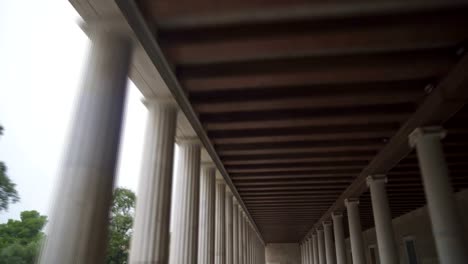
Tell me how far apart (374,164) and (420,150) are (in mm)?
4619

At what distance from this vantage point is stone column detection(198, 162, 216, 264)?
1348cm

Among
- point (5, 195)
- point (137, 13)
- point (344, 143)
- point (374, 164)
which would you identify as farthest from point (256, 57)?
point (374, 164)

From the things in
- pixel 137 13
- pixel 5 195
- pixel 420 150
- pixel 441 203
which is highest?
pixel 137 13

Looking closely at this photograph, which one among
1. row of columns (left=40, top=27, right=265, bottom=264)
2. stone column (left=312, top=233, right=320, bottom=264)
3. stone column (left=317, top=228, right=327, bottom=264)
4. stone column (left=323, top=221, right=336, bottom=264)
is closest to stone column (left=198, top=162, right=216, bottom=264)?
row of columns (left=40, top=27, right=265, bottom=264)

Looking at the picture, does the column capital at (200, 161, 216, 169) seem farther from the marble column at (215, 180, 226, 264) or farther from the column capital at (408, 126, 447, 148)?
the column capital at (408, 126, 447, 148)

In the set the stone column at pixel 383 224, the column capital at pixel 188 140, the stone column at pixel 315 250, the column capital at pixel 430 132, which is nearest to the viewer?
the column capital at pixel 430 132

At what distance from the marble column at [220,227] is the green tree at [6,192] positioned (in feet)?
43.3

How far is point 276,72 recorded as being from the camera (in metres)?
8.90

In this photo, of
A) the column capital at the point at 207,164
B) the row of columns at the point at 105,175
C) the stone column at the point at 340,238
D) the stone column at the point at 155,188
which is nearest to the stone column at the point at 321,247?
the stone column at the point at 340,238

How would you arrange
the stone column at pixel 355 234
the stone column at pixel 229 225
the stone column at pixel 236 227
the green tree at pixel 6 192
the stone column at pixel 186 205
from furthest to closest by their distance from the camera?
the stone column at pixel 236 227
the stone column at pixel 355 234
the stone column at pixel 229 225
the stone column at pixel 186 205
the green tree at pixel 6 192

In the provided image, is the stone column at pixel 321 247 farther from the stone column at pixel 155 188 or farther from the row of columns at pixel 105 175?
the stone column at pixel 155 188

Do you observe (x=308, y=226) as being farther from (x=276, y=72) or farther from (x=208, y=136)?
(x=276, y=72)

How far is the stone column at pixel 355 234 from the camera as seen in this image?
20.6 m

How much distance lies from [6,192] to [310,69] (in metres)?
6.82
